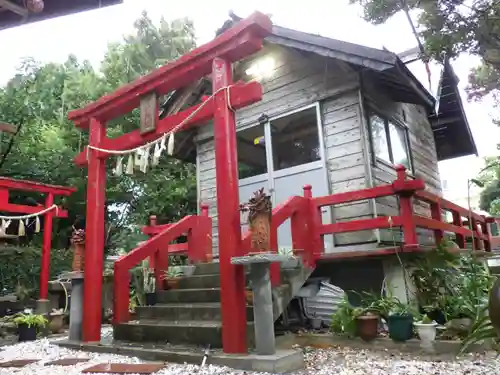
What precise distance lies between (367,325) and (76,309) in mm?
3572

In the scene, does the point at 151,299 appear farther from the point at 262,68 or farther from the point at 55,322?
the point at 262,68

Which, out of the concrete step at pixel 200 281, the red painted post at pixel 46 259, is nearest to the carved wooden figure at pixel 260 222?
the concrete step at pixel 200 281

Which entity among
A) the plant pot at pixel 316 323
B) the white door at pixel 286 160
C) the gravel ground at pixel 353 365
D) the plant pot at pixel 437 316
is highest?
the white door at pixel 286 160

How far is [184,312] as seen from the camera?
15.5 feet

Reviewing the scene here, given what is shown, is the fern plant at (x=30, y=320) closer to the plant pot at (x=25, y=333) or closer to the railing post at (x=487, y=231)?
the plant pot at (x=25, y=333)

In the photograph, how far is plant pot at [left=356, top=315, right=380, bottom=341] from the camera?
4.41m

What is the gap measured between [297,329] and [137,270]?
151 inches

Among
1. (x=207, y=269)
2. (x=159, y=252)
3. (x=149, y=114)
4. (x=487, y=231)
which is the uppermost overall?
(x=149, y=114)

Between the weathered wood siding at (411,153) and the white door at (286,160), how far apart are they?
855mm

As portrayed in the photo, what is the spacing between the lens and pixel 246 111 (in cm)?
802

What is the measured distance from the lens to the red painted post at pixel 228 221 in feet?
12.2

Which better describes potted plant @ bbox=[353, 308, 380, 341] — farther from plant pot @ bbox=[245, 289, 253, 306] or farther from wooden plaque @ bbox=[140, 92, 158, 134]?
wooden plaque @ bbox=[140, 92, 158, 134]

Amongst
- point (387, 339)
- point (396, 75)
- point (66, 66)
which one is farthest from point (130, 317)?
point (66, 66)

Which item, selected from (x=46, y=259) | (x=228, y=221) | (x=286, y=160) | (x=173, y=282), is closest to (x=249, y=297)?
(x=228, y=221)
